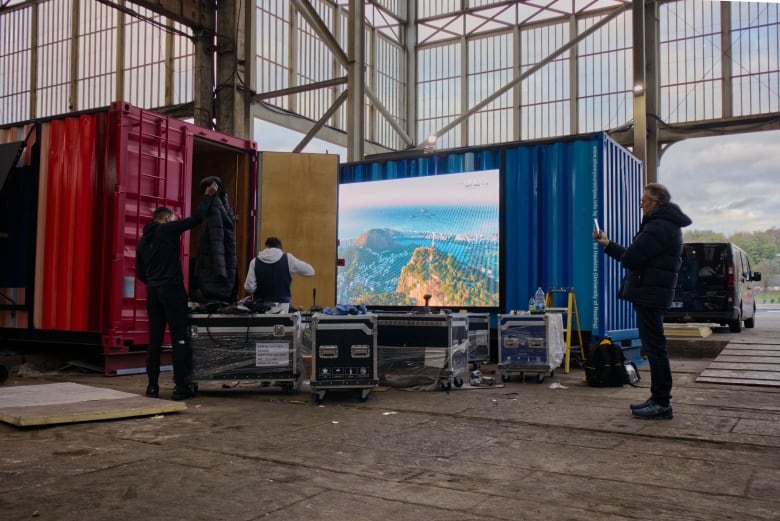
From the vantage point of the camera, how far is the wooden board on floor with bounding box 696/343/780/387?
26.6ft

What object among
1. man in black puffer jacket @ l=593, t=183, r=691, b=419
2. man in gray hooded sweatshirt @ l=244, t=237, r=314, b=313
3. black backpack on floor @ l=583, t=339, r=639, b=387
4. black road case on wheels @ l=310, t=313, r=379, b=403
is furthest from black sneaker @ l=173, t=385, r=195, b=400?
black backpack on floor @ l=583, t=339, r=639, b=387

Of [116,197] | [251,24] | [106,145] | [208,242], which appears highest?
[251,24]

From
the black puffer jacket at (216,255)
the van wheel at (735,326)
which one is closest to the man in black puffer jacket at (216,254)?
the black puffer jacket at (216,255)

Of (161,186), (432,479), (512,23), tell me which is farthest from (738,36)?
(432,479)

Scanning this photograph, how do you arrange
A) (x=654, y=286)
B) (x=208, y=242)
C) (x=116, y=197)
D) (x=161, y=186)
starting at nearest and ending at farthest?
(x=654, y=286), (x=208, y=242), (x=116, y=197), (x=161, y=186)

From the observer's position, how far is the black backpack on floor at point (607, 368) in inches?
305

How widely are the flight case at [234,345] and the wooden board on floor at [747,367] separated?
525 cm

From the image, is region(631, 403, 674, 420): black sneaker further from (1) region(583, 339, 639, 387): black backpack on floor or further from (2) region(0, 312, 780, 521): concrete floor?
(1) region(583, 339, 639, 387): black backpack on floor

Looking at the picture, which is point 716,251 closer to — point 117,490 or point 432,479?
point 432,479

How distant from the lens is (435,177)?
437 inches

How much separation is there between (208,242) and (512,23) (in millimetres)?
20592

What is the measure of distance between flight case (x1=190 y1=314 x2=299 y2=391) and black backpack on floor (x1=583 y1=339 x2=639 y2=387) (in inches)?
139

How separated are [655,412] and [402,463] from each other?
8.45 feet

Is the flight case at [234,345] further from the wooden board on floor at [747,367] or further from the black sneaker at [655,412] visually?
the wooden board on floor at [747,367]
